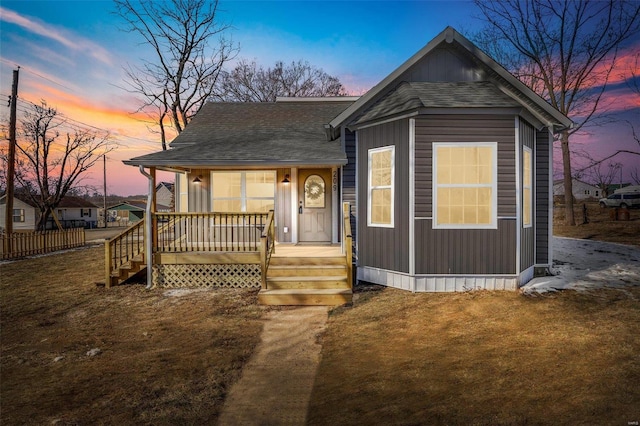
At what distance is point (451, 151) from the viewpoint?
7953 millimetres

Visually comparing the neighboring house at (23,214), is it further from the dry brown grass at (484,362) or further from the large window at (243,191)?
the dry brown grass at (484,362)

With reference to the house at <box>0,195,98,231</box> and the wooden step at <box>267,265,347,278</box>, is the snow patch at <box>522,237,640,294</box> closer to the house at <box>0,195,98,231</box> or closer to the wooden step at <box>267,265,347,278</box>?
the wooden step at <box>267,265,347,278</box>

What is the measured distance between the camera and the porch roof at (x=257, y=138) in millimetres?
9797

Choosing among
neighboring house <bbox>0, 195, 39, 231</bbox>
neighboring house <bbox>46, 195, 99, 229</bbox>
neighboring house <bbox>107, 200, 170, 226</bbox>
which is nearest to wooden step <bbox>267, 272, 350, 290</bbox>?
neighboring house <bbox>0, 195, 39, 231</bbox>

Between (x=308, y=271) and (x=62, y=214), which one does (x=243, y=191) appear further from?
(x=62, y=214)

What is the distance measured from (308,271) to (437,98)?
4957mm

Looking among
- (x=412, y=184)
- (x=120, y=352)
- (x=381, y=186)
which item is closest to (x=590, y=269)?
(x=412, y=184)

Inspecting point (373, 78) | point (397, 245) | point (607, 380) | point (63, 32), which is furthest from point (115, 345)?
point (373, 78)

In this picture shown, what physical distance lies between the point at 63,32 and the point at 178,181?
8.34 meters

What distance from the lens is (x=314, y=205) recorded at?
458 inches

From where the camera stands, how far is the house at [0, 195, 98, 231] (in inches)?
1656

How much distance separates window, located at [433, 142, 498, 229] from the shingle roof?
90 centimetres

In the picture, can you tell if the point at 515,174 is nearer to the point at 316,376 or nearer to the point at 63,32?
the point at 316,376

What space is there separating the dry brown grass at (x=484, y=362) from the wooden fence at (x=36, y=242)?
627 inches
